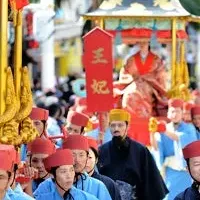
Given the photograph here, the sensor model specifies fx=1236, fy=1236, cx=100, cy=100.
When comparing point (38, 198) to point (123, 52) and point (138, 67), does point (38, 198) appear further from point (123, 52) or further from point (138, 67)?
point (123, 52)

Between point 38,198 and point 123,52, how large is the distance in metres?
22.0

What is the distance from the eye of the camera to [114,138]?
12.4 m

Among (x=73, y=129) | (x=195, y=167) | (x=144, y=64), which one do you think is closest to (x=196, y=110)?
(x=73, y=129)

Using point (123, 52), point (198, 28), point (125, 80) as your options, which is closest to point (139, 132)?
point (125, 80)

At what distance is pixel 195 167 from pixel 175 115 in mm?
5700

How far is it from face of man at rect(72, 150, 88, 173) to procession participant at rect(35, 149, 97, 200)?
0.43m

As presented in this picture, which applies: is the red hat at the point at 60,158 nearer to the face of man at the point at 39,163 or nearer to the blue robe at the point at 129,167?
the face of man at the point at 39,163

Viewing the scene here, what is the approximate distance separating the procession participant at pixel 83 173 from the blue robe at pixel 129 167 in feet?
8.30

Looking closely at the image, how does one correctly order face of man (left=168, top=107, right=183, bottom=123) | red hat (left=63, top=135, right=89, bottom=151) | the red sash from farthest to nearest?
the red sash, face of man (left=168, top=107, right=183, bottom=123), red hat (left=63, top=135, right=89, bottom=151)

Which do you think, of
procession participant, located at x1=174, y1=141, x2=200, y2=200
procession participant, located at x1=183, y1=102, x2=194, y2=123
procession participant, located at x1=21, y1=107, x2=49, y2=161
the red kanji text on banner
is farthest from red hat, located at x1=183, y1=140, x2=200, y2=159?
procession participant, located at x1=183, y1=102, x2=194, y2=123

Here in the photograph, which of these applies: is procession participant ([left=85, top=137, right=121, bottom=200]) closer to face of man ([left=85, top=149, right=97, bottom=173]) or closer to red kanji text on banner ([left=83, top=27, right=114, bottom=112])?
face of man ([left=85, top=149, right=97, bottom=173])

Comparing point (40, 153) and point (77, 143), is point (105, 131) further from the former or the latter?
point (77, 143)

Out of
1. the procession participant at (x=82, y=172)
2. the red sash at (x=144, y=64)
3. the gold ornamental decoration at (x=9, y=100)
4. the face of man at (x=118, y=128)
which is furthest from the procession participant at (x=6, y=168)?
the red sash at (x=144, y=64)

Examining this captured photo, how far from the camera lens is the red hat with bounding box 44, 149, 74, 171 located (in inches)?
356
